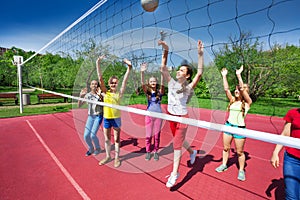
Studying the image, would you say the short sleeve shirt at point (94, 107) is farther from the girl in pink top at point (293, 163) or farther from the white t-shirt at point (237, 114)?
the girl in pink top at point (293, 163)

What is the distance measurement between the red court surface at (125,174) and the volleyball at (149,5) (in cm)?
293

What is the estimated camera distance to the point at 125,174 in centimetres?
292

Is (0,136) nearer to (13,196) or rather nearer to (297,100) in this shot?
(13,196)

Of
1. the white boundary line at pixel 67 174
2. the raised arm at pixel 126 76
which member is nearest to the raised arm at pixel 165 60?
the raised arm at pixel 126 76

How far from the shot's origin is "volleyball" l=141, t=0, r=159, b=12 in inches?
146

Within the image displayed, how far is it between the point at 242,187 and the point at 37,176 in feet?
9.77

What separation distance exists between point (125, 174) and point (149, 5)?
316cm

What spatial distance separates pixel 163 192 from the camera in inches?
Answer: 96.7

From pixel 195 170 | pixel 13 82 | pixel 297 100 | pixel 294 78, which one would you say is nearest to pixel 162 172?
pixel 195 170

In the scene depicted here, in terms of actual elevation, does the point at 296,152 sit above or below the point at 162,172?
above

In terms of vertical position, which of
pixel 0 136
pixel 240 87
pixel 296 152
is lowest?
pixel 0 136

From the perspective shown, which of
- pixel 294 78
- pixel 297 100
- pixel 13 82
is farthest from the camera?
pixel 13 82

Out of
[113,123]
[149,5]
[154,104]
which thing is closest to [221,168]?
[154,104]

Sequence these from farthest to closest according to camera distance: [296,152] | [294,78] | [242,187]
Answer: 1. [294,78]
2. [242,187]
3. [296,152]
